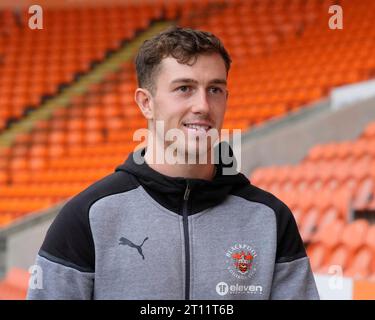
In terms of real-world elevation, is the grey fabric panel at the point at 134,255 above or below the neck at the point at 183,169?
below

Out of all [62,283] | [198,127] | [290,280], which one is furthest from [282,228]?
[62,283]

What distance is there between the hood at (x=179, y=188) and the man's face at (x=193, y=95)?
5 centimetres

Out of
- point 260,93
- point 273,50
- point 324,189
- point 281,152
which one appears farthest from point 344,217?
point 273,50

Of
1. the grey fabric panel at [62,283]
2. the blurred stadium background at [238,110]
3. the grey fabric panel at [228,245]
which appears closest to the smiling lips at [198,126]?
the grey fabric panel at [228,245]

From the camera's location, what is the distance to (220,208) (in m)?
0.95

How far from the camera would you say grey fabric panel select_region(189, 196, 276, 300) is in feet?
2.98

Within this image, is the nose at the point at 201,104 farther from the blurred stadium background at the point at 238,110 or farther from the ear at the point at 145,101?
the blurred stadium background at the point at 238,110

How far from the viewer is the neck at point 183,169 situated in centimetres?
95

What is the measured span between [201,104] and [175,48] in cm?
8

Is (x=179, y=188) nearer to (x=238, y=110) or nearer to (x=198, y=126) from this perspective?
(x=198, y=126)

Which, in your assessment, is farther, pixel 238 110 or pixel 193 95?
pixel 238 110

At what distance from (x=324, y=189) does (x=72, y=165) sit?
8.46ft

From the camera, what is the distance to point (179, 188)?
0.94 meters

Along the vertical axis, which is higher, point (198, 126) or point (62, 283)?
point (198, 126)
